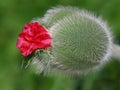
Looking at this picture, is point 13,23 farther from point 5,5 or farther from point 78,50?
point 78,50

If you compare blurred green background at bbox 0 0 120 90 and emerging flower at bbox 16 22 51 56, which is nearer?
emerging flower at bbox 16 22 51 56

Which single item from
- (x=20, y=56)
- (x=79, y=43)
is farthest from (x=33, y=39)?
(x=20, y=56)

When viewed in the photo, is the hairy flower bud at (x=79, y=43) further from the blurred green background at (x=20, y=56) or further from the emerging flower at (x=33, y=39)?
the blurred green background at (x=20, y=56)

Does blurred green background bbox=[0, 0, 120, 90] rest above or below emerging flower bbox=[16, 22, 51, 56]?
above

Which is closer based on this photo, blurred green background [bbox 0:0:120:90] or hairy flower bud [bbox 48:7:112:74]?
hairy flower bud [bbox 48:7:112:74]

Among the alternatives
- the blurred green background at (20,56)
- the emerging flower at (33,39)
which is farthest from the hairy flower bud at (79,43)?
the blurred green background at (20,56)

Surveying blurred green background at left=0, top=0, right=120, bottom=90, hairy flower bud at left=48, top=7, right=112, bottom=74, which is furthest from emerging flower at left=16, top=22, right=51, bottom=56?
blurred green background at left=0, top=0, right=120, bottom=90

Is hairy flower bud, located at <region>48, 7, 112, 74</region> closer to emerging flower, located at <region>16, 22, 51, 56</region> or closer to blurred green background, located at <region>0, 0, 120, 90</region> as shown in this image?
emerging flower, located at <region>16, 22, 51, 56</region>

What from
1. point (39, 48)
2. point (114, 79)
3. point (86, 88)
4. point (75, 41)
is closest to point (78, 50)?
point (75, 41)
